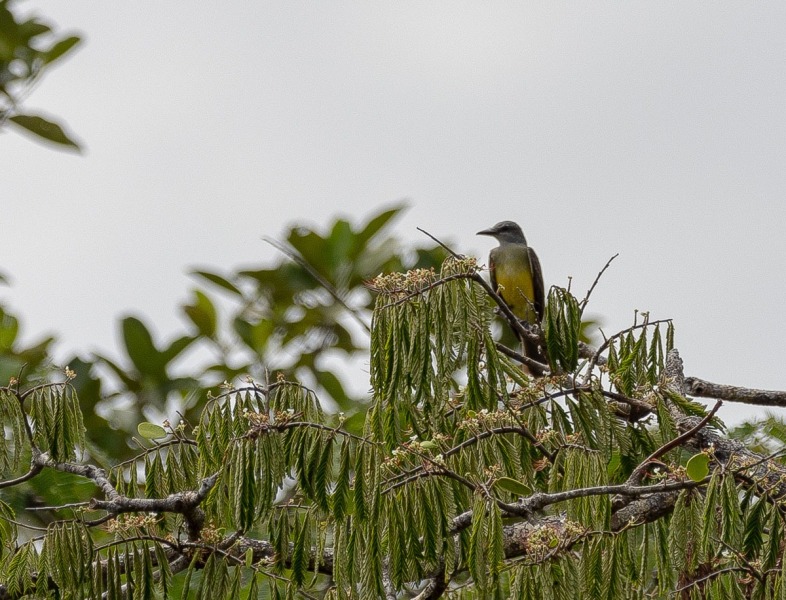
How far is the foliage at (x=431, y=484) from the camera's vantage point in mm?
2975

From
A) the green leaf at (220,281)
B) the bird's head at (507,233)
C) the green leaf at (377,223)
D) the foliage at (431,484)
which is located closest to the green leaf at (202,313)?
the green leaf at (220,281)

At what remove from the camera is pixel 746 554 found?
305cm

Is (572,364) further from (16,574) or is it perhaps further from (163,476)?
(16,574)

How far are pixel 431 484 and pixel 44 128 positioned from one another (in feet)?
21.2

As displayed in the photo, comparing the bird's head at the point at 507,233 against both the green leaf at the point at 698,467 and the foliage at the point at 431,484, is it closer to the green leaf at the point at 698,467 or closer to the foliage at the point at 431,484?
the foliage at the point at 431,484

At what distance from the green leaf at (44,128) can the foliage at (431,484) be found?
5.20m

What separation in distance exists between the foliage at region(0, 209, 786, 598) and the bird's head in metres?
5.56

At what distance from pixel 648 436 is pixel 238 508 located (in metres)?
1.83

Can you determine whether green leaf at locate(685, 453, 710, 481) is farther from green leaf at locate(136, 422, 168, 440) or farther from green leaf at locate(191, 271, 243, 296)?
green leaf at locate(191, 271, 243, 296)

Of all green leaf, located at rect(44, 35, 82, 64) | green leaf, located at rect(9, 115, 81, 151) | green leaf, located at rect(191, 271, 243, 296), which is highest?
green leaf, located at rect(44, 35, 82, 64)

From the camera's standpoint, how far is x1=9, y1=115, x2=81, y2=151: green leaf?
8.49 m

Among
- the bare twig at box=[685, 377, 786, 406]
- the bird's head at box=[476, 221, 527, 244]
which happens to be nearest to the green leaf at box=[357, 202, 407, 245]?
the bird's head at box=[476, 221, 527, 244]

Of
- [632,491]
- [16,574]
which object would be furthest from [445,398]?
[16,574]

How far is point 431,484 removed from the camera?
3088mm
